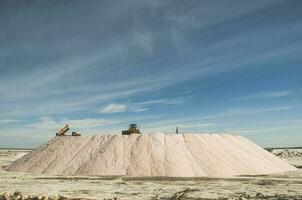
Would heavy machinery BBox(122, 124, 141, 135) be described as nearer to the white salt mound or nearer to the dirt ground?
the white salt mound

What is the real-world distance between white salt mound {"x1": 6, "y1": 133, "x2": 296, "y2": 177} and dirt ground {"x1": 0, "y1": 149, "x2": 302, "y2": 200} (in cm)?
388

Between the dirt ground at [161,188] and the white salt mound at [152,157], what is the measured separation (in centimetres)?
388

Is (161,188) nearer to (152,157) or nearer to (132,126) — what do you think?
(152,157)

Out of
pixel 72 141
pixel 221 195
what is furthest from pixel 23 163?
pixel 221 195

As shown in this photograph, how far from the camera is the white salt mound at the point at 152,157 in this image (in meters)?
34.2

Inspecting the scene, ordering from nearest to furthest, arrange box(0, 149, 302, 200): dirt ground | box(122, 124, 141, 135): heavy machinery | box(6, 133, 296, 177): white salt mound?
box(0, 149, 302, 200): dirt ground → box(6, 133, 296, 177): white salt mound → box(122, 124, 141, 135): heavy machinery

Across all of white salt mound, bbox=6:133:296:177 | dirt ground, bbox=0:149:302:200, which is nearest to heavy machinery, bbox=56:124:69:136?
white salt mound, bbox=6:133:296:177

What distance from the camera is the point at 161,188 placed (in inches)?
971

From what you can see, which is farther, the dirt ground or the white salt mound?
the white salt mound

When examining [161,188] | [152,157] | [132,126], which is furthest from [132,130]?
[161,188]

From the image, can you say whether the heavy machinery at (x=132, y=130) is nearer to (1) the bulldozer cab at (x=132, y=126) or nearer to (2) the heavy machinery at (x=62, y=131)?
(1) the bulldozer cab at (x=132, y=126)

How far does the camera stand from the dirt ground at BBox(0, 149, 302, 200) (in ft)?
70.4

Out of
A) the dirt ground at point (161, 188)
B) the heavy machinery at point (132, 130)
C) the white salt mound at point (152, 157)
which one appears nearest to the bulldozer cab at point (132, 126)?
the heavy machinery at point (132, 130)

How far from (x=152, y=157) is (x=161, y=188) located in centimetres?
1072
